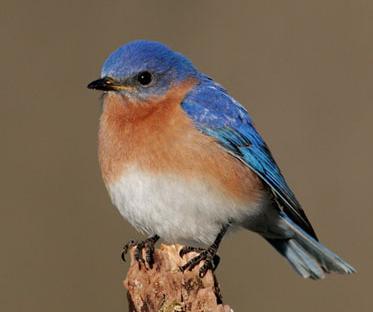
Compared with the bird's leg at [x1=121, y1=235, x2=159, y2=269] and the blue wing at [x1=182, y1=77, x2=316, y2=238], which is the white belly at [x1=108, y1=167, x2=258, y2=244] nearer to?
the bird's leg at [x1=121, y1=235, x2=159, y2=269]

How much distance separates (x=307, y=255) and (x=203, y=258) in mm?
1517

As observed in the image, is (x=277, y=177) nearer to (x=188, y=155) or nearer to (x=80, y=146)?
(x=188, y=155)

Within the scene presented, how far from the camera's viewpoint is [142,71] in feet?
23.9

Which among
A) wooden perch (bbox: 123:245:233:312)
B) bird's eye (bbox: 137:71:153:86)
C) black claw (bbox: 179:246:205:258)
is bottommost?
wooden perch (bbox: 123:245:233:312)

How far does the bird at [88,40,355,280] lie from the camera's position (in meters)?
6.79

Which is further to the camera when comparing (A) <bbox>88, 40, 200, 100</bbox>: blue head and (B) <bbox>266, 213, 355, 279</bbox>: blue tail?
(B) <bbox>266, 213, 355, 279</bbox>: blue tail

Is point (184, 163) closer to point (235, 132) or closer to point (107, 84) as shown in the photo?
point (235, 132)

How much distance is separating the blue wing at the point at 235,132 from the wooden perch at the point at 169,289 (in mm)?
1095

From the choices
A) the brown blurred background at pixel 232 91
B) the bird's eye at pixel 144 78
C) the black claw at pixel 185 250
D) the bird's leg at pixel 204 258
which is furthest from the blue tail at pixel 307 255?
the bird's eye at pixel 144 78

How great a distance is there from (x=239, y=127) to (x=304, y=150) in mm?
2017

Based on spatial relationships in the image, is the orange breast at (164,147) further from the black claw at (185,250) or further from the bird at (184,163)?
the black claw at (185,250)

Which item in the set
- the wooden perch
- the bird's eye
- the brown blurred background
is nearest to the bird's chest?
the bird's eye

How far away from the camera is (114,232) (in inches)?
359

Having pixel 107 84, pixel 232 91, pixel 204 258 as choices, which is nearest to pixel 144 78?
pixel 107 84
